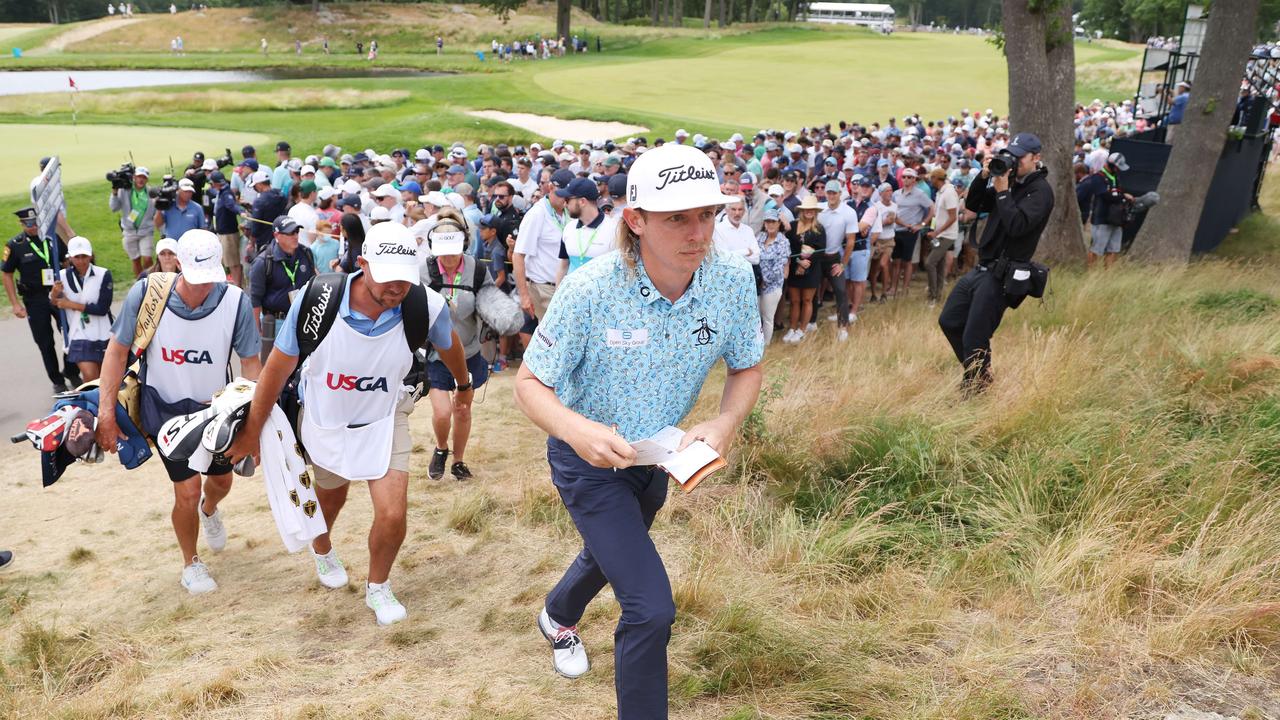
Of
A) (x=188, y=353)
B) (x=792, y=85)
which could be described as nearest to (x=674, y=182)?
(x=188, y=353)

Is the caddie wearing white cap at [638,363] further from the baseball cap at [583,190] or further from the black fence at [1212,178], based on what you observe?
the black fence at [1212,178]

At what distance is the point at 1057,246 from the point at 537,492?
31.5ft

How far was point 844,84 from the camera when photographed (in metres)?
44.0

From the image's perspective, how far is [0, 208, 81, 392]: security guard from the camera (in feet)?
31.8

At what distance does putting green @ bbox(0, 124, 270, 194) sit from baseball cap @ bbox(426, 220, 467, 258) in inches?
548

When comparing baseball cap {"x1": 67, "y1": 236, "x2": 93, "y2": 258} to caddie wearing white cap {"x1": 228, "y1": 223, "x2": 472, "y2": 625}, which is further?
baseball cap {"x1": 67, "y1": 236, "x2": 93, "y2": 258}

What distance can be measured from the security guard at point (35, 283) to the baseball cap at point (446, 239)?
4.88 m

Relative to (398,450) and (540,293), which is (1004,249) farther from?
(398,450)

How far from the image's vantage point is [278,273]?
355 inches

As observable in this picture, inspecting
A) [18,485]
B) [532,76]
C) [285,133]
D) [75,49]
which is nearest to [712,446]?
[18,485]

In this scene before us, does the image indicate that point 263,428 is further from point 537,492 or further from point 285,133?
point 285,133

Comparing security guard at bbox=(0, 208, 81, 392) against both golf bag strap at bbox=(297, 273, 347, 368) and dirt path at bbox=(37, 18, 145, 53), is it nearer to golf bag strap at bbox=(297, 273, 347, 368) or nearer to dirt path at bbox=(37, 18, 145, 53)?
golf bag strap at bbox=(297, 273, 347, 368)

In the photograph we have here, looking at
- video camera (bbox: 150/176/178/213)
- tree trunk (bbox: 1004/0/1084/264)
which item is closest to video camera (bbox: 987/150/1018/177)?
tree trunk (bbox: 1004/0/1084/264)

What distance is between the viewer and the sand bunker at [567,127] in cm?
2844
